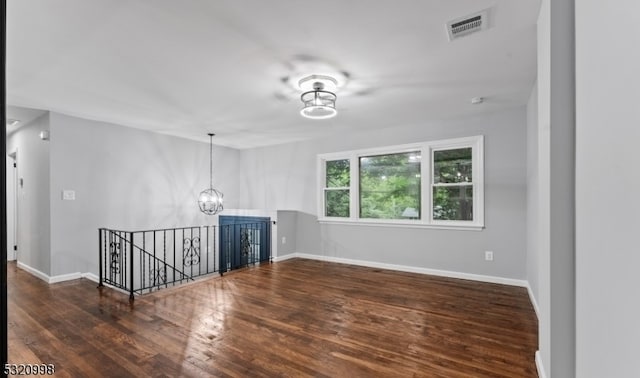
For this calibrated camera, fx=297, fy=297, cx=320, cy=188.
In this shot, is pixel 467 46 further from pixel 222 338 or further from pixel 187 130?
pixel 187 130

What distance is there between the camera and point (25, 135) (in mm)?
5023

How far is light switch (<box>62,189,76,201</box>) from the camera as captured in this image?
4469 mm

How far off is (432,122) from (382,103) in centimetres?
136

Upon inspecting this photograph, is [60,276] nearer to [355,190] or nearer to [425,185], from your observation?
[355,190]

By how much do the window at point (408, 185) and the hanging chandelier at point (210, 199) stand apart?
7.83 feet

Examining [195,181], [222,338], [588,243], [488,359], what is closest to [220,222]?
[195,181]

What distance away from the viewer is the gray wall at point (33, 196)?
4449mm

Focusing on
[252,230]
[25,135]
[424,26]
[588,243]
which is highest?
[424,26]

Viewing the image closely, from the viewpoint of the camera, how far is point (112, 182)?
5.05 metres

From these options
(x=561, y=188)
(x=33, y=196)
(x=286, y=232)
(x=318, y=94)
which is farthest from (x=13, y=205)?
(x=561, y=188)

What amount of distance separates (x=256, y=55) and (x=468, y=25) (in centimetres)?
173

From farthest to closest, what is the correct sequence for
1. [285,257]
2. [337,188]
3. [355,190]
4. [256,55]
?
[285,257] < [337,188] < [355,190] < [256,55]

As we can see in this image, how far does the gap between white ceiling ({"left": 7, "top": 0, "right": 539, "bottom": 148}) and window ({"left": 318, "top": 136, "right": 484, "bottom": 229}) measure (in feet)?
2.57

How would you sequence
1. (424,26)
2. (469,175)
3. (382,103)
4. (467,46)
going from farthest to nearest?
(469,175)
(382,103)
(467,46)
(424,26)
